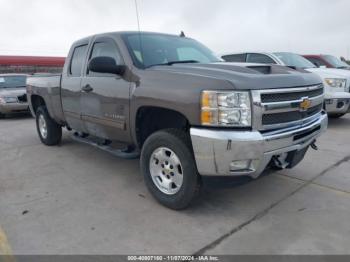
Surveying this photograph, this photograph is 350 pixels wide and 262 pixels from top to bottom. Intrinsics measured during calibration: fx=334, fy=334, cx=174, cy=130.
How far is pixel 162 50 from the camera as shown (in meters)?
4.29

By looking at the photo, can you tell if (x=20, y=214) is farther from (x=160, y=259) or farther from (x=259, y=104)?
(x=259, y=104)

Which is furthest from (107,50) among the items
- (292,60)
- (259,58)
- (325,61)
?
(325,61)

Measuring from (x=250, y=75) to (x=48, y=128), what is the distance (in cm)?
455

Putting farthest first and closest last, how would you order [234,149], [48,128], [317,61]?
[317,61]
[48,128]
[234,149]

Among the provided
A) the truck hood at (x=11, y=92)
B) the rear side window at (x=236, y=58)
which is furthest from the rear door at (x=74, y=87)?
the truck hood at (x=11, y=92)

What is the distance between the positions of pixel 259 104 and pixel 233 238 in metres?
1.23

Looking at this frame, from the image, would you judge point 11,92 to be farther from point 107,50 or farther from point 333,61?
point 333,61

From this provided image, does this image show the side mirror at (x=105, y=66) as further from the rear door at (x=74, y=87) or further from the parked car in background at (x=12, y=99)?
the parked car in background at (x=12, y=99)

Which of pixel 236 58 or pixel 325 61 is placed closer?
pixel 236 58

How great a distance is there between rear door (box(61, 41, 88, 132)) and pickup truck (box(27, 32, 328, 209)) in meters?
0.05

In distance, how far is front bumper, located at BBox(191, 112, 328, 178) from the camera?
2.93m

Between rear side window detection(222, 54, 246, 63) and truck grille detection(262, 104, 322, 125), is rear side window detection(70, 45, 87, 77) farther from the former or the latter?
rear side window detection(222, 54, 246, 63)

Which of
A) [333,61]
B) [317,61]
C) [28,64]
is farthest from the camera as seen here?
[28,64]

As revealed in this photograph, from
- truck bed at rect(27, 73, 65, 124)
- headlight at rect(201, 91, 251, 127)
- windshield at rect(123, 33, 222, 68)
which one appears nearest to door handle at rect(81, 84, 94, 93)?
windshield at rect(123, 33, 222, 68)
